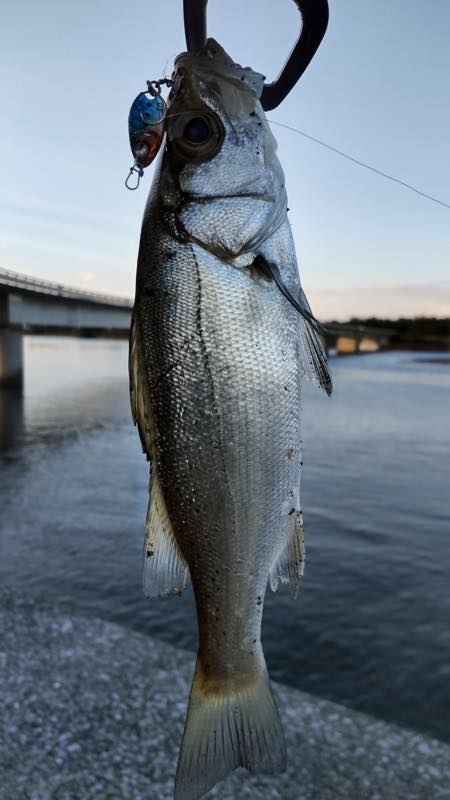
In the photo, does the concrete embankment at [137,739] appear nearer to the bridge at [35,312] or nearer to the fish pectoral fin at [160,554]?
the fish pectoral fin at [160,554]

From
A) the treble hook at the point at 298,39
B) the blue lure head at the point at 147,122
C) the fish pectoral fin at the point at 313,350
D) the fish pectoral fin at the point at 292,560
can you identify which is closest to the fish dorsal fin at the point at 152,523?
the fish pectoral fin at the point at 292,560

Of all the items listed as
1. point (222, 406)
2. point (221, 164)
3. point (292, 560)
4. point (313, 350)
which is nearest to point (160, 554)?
point (292, 560)

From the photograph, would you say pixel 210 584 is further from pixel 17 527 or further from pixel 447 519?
pixel 447 519

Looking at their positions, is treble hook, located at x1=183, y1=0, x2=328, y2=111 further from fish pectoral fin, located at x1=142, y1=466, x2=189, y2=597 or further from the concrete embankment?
the concrete embankment

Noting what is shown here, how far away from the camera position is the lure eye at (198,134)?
227 cm

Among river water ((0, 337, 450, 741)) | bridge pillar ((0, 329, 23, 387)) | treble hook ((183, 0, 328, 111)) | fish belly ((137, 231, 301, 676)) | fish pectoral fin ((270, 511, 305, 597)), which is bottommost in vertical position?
river water ((0, 337, 450, 741))

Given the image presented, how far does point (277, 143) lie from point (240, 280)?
596mm

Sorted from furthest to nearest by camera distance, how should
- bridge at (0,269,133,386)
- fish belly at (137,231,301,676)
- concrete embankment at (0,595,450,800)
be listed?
bridge at (0,269,133,386) < concrete embankment at (0,595,450,800) < fish belly at (137,231,301,676)

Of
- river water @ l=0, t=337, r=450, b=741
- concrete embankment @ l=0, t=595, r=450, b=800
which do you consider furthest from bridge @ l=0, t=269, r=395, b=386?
concrete embankment @ l=0, t=595, r=450, b=800

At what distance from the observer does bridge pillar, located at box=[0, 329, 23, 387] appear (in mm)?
41094

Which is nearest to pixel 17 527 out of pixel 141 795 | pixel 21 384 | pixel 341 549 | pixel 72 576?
pixel 72 576

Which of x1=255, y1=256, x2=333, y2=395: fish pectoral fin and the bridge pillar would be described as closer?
x1=255, y1=256, x2=333, y2=395: fish pectoral fin

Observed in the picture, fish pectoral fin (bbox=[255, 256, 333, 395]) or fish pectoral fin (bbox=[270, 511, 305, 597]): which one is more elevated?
fish pectoral fin (bbox=[255, 256, 333, 395])

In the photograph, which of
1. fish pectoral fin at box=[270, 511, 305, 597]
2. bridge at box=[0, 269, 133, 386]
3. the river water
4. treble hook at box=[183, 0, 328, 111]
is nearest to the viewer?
treble hook at box=[183, 0, 328, 111]
